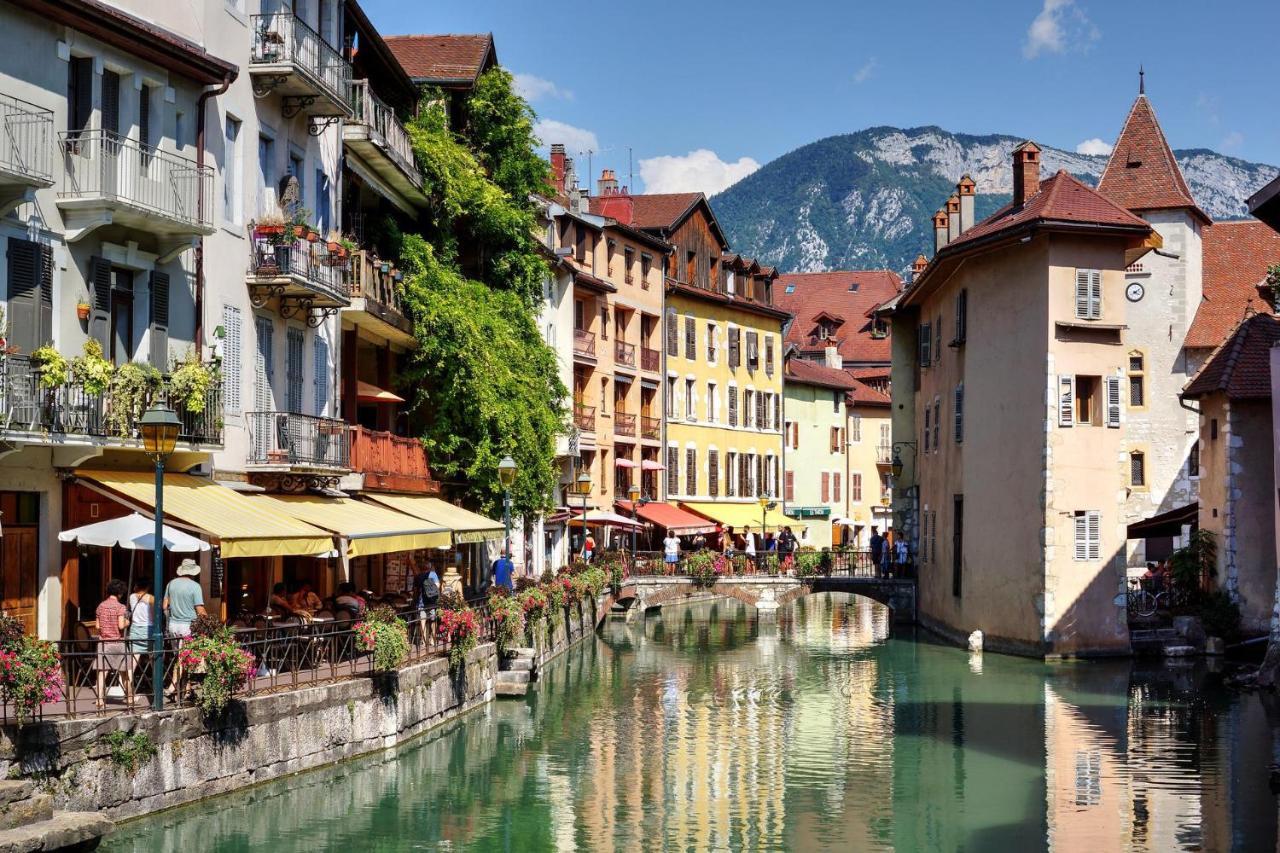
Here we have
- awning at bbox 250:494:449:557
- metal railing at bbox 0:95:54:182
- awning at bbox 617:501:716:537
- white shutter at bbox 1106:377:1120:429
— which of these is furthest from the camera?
awning at bbox 617:501:716:537

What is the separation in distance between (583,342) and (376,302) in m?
29.0

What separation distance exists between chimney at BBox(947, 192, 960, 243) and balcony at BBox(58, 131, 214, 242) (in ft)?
131

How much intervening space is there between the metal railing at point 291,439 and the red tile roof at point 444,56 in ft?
52.5

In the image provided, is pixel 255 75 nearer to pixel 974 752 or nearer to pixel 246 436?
pixel 246 436

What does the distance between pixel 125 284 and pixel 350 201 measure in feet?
42.9

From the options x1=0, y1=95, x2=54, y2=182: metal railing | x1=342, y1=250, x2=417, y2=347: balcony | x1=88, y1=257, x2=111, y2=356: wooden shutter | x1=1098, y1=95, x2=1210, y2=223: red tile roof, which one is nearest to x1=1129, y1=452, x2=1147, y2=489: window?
x1=1098, y1=95, x2=1210, y2=223: red tile roof

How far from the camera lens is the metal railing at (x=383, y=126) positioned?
33.9m

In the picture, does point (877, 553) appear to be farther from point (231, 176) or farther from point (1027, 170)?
point (231, 176)

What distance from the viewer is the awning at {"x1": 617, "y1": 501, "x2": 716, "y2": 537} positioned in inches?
2569

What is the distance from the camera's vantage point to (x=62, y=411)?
20.5m

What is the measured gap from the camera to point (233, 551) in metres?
21.7

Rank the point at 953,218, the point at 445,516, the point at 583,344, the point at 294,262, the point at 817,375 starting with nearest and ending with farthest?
1. the point at 294,262
2. the point at 445,516
3. the point at 953,218
4. the point at 583,344
5. the point at 817,375

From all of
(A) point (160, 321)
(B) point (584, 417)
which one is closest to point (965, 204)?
(B) point (584, 417)

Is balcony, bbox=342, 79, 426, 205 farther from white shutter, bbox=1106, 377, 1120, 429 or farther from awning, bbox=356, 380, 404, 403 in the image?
white shutter, bbox=1106, 377, 1120, 429
